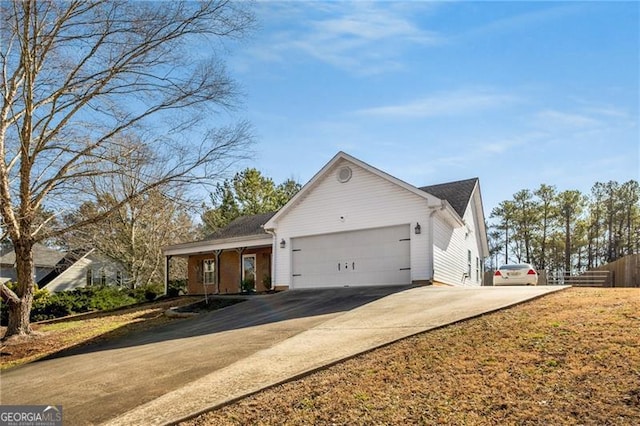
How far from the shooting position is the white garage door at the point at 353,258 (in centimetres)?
1766

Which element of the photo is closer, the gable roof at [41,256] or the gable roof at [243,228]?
the gable roof at [243,228]

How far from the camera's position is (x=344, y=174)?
19250mm

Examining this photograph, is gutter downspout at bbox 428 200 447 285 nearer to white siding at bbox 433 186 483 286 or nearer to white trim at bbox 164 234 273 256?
white siding at bbox 433 186 483 286

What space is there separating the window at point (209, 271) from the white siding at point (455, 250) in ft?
41.0

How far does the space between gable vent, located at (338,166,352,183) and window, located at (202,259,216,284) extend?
10.6 meters

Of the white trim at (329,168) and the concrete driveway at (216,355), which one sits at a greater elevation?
the white trim at (329,168)

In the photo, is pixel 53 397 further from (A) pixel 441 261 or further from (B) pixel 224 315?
(A) pixel 441 261

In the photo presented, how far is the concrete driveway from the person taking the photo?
672 cm

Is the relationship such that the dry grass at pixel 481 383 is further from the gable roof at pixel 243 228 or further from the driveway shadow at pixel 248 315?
the gable roof at pixel 243 228

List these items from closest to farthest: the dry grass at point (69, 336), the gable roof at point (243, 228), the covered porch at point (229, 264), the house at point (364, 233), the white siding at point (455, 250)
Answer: the dry grass at point (69, 336) < the house at point (364, 233) < the white siding at point (455, 250) < the covered porch at point (229, 264) < the gable roof at point (243, 228)

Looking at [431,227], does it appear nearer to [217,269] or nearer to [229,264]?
[217,269]

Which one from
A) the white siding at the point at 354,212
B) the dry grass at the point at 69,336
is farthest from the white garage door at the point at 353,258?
the dry grass at the point at 69,336

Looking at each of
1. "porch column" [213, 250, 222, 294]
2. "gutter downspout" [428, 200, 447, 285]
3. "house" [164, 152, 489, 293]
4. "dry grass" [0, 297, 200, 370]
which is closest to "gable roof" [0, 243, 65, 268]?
"porch column" [213, 250, 222, 294]

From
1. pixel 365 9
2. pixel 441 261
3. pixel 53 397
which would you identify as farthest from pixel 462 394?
pixel 441 261
